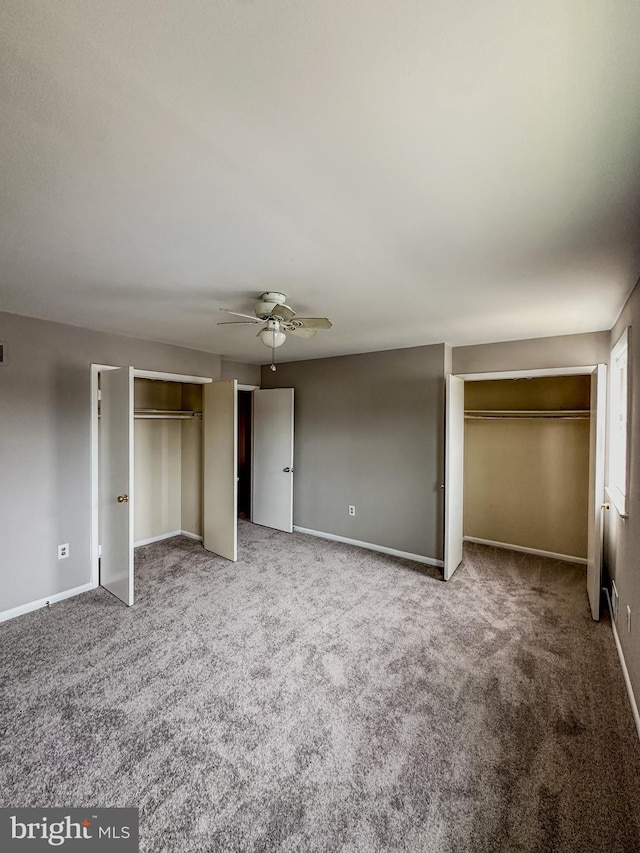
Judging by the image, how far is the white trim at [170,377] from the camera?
382 cm

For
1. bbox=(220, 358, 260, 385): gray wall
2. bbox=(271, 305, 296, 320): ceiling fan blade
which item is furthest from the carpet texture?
bbox=(220, 358, 260, 385): gray wall

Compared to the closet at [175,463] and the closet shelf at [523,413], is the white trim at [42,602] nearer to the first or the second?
the closet at [175,463]

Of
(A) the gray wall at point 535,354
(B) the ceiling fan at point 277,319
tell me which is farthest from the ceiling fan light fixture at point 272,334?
(A) the gray wall at point 535,354

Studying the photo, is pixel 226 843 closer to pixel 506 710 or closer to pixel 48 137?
pixel 506 710

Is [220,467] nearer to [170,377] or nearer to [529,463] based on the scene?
[170,377]

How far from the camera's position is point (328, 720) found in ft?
6.49

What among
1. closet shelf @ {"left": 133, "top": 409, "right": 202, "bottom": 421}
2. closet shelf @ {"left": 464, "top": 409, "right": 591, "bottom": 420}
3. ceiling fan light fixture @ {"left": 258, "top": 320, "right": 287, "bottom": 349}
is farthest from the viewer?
closet shelf @ {"left": 133, "top": 409, "right": 202, "bottom": 421}

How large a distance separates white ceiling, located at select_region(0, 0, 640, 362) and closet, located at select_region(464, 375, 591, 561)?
2423 millimetres

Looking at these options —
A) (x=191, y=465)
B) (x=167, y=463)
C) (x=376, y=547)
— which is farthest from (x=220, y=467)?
(x=376, y=547)

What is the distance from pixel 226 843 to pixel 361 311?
9.64 ft

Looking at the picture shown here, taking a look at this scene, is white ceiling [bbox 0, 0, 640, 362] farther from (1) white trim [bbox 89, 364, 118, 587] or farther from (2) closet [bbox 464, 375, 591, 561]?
(2) closet [bbox 464, 375, 591, 561]

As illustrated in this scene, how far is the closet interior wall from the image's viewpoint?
4613mm

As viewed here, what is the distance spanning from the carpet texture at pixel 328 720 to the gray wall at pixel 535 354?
2.20 meters

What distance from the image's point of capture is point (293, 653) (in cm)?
254
